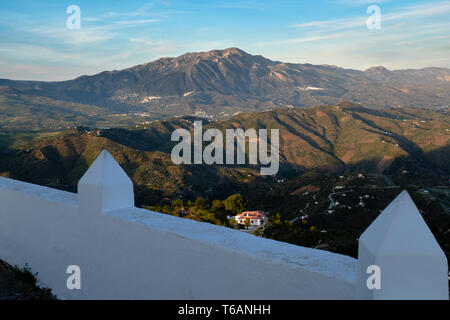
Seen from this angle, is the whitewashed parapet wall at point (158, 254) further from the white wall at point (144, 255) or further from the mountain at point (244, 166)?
the mountain at point (244, 166)

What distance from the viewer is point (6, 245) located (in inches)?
327

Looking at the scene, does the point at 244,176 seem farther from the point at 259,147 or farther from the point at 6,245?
the point at 6,245

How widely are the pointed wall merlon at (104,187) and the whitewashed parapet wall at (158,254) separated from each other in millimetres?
17

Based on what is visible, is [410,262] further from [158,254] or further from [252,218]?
[252,218]

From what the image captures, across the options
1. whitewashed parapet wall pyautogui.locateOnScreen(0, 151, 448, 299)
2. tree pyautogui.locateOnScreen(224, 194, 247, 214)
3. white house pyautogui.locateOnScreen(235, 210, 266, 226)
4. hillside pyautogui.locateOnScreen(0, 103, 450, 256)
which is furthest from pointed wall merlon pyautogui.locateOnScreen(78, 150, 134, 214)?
white house pyautogui.locateOnScreen(235, 210, 266, 226)

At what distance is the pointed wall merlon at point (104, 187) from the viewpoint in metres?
5.99

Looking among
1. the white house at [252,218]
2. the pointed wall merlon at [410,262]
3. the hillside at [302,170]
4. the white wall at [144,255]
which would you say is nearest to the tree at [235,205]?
the white house at [252,218]

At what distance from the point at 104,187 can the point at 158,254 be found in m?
1.49

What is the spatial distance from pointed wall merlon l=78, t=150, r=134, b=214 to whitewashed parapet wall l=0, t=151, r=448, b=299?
0.02 meters

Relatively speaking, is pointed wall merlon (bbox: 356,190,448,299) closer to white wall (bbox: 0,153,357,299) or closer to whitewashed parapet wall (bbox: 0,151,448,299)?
whitewashed parapet wall (bbox: 0,151,448,299)

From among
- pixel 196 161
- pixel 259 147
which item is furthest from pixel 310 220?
pixel 259 147

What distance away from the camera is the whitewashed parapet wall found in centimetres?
352

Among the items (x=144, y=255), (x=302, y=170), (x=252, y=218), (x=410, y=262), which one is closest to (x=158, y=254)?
(x=144, y=255)

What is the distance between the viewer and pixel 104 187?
5.97m
